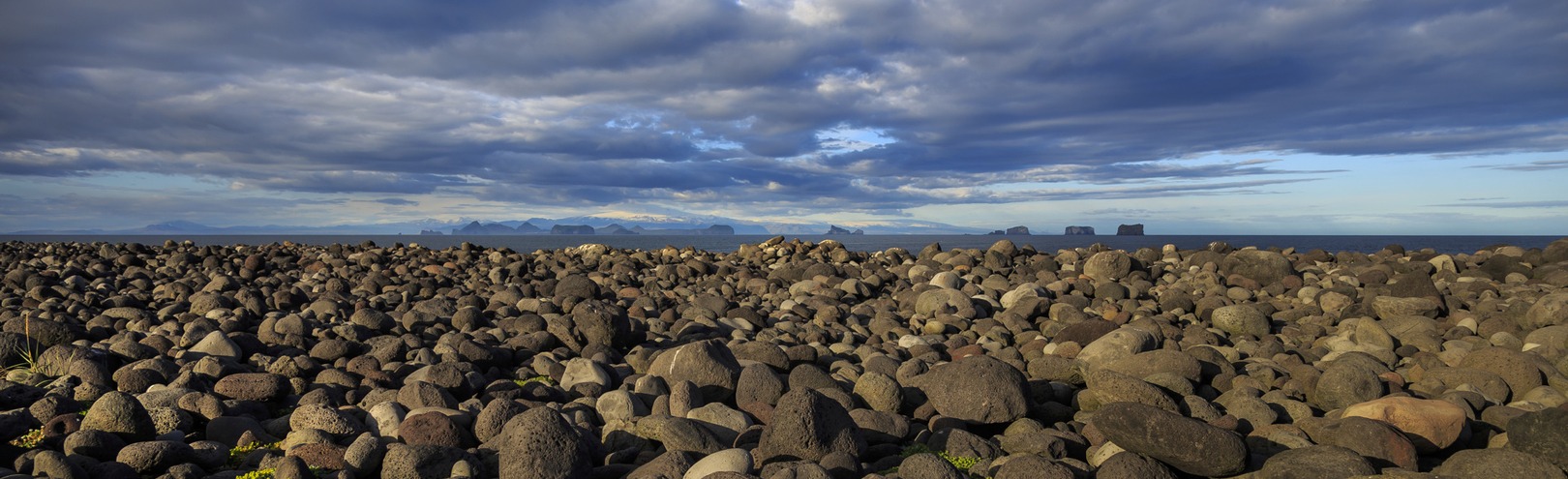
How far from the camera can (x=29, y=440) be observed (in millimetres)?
6031

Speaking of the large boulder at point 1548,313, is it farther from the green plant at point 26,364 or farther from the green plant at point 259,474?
the green plant at point 26,364

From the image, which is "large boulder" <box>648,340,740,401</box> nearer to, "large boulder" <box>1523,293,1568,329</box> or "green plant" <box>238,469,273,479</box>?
"green plant" <box>238,469,273,479</box>

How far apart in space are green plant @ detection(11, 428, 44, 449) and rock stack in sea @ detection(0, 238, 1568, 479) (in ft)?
0.09

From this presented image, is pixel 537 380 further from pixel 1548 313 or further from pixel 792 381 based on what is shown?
pixel 1548 313

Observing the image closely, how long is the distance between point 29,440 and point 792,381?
543cm

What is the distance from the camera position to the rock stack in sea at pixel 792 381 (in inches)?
227

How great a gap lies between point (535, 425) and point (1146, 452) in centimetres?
383

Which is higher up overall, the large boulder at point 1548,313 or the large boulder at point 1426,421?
the large boulder at point 1548,313

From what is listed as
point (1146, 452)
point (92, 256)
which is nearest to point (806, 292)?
point (1146, 452)

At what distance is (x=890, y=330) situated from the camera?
12148mm

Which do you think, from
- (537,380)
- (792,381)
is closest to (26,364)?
(537,380)

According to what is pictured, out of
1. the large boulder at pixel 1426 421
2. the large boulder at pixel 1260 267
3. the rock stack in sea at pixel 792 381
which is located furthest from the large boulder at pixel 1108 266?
the large boulder at pixel 1426 421

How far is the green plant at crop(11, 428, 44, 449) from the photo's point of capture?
5969mm

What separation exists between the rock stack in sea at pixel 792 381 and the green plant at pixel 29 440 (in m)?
0.03
